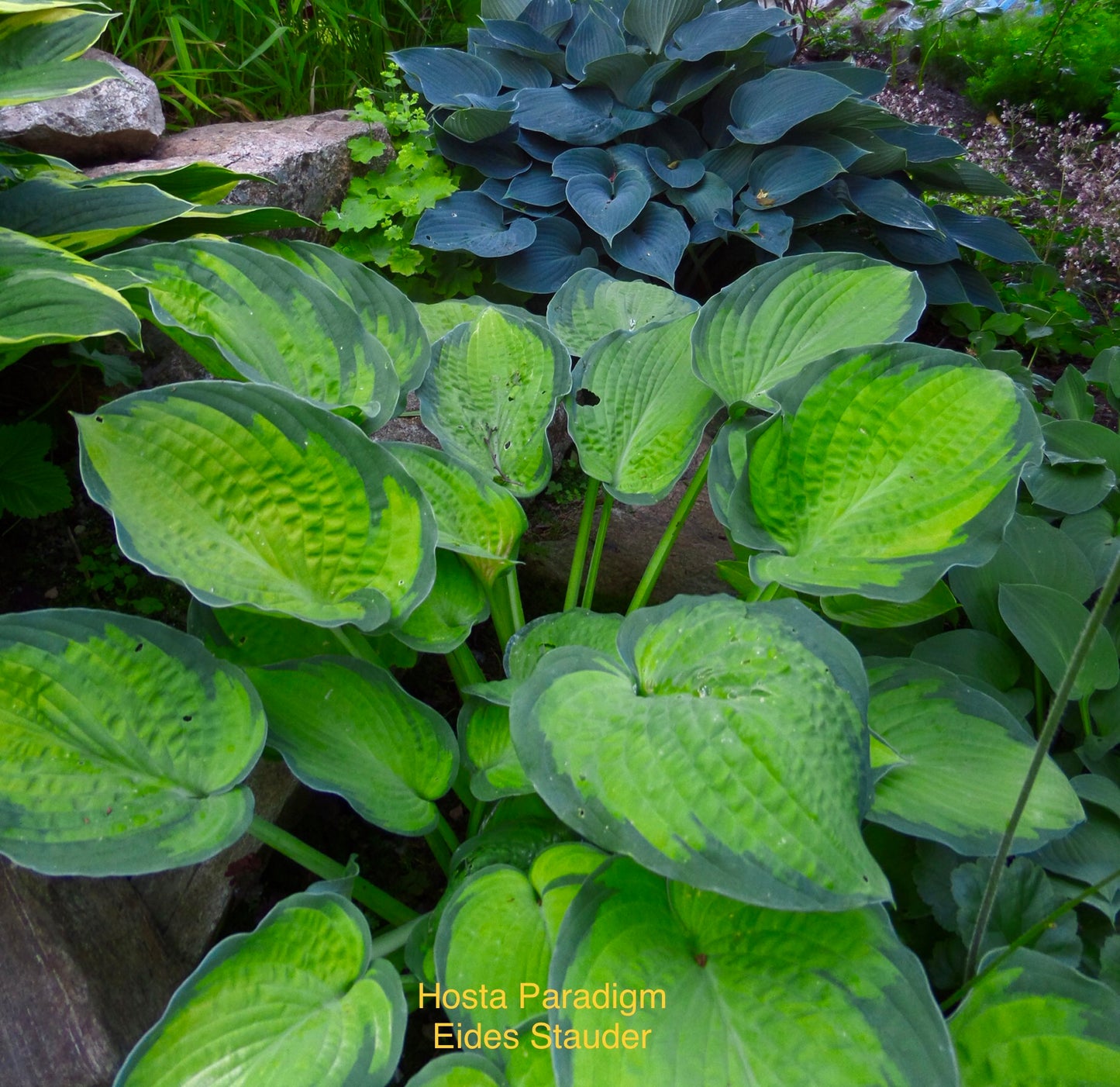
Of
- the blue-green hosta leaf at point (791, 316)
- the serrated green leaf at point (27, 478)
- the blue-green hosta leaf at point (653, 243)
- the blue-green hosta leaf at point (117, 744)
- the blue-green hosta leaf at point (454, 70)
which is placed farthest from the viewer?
the blue-green hosta leaf at point (454, 70)

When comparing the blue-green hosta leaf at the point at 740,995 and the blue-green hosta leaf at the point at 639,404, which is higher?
the blue-green hosta leaf at the point at 639,404

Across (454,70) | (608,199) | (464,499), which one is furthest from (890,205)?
(464,499)

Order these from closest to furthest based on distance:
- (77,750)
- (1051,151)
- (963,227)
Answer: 1. (77,750)
2. (963,227)
3. (1051,151)

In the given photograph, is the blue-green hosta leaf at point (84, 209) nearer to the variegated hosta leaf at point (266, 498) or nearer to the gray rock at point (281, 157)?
the gray rock at point (281, 157)

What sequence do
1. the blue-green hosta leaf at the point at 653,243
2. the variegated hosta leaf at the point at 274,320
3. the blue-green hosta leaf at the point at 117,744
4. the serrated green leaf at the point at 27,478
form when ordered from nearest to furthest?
the blue-green hosta leaf at the point at 117,744 → the variegated hosta leaf at the point at 274,320 → the serrated green leaf at the point at 27,478 → the blue-green hosta leaf at the point at 653,243

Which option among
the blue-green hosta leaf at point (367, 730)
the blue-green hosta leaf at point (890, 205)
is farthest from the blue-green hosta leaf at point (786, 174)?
the blue-green hosta leaf at point (367, 730)

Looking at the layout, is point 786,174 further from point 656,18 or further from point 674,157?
point 656,18

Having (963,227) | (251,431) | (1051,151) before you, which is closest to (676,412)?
(251,431)

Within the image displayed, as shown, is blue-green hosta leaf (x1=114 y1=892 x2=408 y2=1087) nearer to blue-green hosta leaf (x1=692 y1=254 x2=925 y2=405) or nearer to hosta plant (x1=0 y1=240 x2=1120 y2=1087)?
hosta plant (x1=0 y1=240 x2=1120 y2=1087)

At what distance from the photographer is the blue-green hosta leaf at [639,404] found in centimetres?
119

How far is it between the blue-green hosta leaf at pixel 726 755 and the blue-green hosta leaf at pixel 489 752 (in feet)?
0.72

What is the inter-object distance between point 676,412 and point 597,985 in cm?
82

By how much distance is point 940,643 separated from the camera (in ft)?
3.69

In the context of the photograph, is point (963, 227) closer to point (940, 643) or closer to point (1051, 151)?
point (1051, 151)
